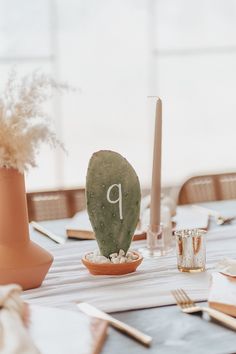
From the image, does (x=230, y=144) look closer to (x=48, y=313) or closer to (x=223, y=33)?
(x=223, y=33)

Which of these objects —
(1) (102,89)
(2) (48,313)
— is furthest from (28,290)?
(1) (102,89)

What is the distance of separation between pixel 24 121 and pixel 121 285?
38 centimetres

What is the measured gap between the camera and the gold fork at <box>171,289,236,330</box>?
1207 millimetres

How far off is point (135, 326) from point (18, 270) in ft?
0.96

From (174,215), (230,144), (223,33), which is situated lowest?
(230,144)

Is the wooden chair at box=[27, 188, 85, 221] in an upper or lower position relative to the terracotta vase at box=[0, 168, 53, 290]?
lower

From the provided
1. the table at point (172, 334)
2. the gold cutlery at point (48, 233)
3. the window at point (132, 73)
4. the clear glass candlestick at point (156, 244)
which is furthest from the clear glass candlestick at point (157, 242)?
the window at point (132, 73)

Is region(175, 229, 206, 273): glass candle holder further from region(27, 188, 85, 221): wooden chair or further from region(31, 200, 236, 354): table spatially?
region(27, 188, 85, 221): wooden chair

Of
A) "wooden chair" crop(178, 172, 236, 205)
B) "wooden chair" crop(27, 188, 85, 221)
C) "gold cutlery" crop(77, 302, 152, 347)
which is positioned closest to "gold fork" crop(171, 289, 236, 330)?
"gold cutlery" crop(77, 302, 152, 347)

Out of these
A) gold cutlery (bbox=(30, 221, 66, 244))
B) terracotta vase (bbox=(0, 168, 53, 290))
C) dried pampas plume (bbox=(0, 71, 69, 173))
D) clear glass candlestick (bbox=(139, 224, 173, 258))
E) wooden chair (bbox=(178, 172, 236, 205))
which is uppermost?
dried pampas plume (bbox=(0, 71, 69, 173))

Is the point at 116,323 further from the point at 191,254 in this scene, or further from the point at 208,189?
the point at 208,189

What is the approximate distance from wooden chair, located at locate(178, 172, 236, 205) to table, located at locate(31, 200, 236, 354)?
143 cm

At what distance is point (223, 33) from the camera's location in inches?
199

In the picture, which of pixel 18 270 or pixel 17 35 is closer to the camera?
pixel 18 270
